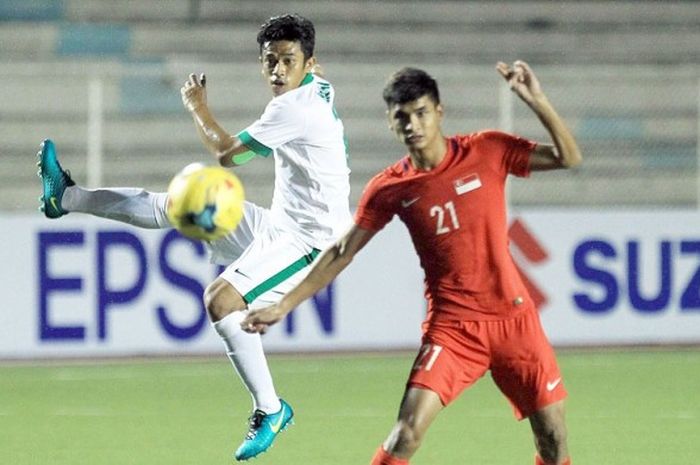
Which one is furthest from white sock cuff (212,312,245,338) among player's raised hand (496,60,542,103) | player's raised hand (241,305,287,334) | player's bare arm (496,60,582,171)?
player's raised hand (496,60,542,103)

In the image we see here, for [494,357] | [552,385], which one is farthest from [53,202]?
[552,385]

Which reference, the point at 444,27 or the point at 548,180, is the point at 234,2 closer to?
the point at 444,27

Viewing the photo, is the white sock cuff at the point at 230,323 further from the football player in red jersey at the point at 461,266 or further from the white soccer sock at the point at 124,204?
the football player in red jersey at the point at 461,266

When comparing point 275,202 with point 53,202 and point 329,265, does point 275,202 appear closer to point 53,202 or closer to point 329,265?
point 53,202

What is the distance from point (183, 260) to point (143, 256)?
325mm

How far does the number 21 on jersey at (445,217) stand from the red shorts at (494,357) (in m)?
0.38

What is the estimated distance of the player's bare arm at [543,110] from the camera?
6352 millimetres

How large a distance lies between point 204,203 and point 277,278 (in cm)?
147

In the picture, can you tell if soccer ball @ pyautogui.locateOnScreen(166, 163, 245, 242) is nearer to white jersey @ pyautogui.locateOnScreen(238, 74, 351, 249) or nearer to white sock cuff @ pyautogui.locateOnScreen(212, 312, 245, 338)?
white jersey @ pyautogui.locateOnScreen(238, 74, 351, 249)

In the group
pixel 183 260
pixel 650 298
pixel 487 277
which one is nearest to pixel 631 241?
pixel 650 298

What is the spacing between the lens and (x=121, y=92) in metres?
16.1

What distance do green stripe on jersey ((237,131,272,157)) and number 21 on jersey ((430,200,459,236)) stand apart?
196 centimetres

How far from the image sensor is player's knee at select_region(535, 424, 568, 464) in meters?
6.80

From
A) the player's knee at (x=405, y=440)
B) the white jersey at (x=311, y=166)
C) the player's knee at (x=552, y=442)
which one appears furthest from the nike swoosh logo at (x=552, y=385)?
the white jersey at (x=311, y=166)
